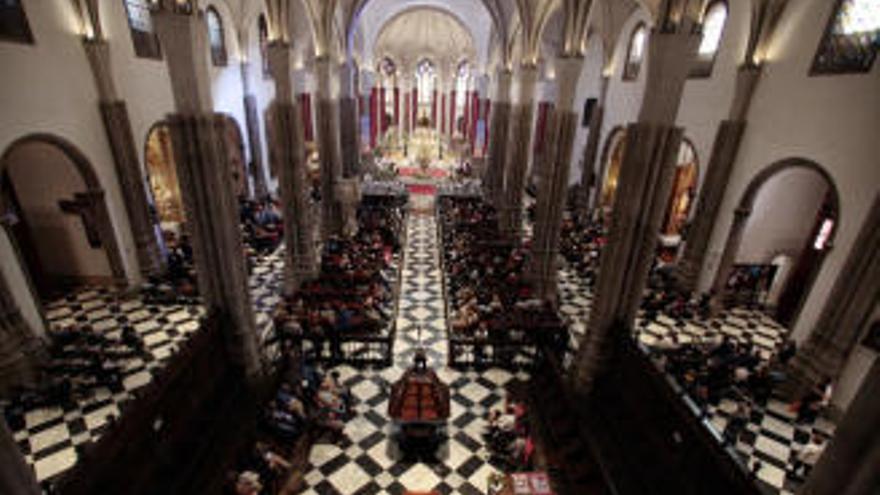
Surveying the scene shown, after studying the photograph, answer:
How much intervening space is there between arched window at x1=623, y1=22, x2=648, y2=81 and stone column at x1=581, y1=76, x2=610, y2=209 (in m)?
1.69

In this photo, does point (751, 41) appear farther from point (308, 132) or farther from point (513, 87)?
point (308, 132)

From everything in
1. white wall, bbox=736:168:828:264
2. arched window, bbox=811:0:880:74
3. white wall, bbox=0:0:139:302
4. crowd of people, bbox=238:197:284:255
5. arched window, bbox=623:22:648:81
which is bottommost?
crowd of people, bbox=238:197:284:255

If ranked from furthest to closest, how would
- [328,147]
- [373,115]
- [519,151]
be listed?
1. [373,115]
2. [519,151]
3. [328,147]

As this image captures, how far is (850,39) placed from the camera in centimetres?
897

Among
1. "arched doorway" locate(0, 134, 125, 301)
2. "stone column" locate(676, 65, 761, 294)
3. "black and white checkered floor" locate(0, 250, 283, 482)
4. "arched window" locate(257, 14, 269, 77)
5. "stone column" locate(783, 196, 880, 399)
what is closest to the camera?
"black and white checkered floor" locate(0, 250, 283, 482)

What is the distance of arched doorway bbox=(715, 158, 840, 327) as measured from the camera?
1209cm

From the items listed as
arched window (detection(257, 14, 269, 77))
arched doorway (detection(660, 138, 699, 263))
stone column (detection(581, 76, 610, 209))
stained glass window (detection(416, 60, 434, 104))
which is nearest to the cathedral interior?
arched doorway (detection(660, 138, 699, 263))

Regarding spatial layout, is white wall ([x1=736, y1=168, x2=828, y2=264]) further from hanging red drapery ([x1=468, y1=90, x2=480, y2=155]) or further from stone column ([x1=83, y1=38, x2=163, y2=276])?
hanging red drapery ([x1=468, y1=90, x2=480, y2=155])

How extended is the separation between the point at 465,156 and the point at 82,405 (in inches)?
1194

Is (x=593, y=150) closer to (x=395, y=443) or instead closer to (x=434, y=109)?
(x=395, y=443)

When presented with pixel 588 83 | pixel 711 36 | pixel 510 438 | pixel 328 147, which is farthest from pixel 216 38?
pixel 510 438

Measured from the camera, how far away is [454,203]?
71.0 ft

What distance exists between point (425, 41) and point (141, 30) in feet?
89.7

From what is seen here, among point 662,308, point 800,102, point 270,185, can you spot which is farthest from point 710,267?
point 270,185
